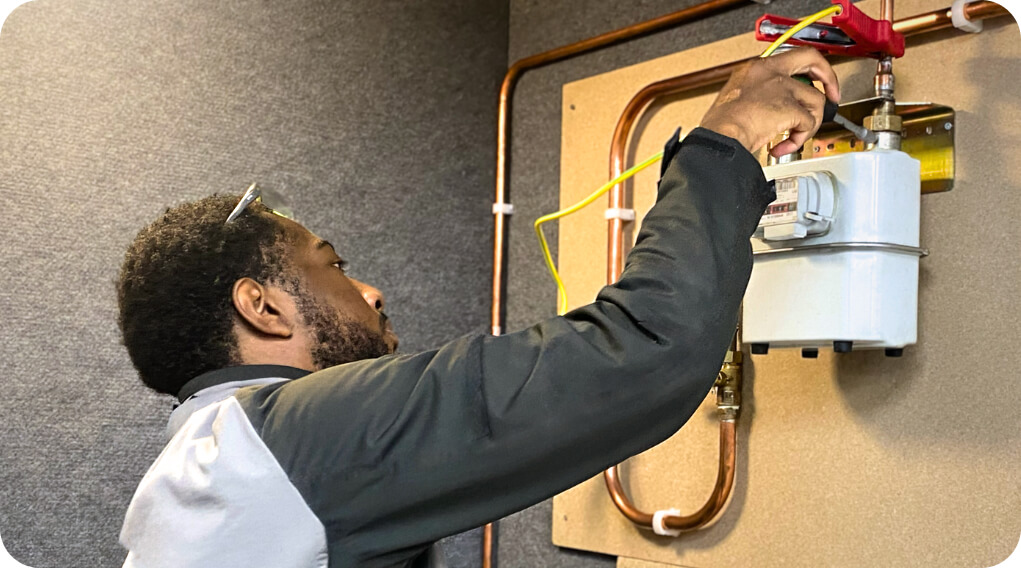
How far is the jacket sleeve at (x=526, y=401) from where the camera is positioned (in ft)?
2.04

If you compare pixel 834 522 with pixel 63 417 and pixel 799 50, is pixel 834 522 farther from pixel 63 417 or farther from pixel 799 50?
pixel 63 417

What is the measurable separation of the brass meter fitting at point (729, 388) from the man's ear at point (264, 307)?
50 centimetres

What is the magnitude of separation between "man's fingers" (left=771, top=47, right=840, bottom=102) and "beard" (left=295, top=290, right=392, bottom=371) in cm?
44

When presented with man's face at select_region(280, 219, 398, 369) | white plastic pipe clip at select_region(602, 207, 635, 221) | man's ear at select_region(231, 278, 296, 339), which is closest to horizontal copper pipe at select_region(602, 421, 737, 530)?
white plastic pipe clip at select_region(602, 207, 635, 221)

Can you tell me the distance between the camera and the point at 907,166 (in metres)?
0.92

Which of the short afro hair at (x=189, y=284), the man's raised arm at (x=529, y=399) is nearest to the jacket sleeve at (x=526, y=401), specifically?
the man's raised arm at (x=529, y=399)

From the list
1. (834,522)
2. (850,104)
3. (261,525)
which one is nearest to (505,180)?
(850,104)

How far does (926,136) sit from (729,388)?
1.12 ft

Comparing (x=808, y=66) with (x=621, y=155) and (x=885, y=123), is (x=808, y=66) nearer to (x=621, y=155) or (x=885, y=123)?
(x=885, y=123)

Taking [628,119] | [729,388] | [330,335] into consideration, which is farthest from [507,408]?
[628,119]

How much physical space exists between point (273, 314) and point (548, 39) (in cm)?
82

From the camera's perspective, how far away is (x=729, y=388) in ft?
3.61

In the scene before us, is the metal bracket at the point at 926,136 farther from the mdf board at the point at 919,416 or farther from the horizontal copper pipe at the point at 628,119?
the horizontal copper pipe at the point at 628,119

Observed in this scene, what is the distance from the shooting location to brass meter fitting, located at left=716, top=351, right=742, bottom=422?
1099 mm
